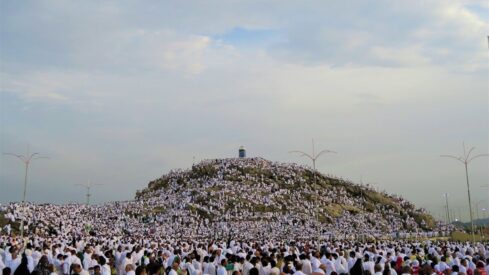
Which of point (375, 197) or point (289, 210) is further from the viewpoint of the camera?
point (375, 197)

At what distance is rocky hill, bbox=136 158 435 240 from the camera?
78.2 meters

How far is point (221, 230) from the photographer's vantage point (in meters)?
71.0

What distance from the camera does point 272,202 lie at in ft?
293

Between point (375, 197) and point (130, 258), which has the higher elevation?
point (375, 197)

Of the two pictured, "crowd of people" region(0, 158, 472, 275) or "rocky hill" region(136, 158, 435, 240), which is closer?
"crowd of people" region(0, 158, 472, 275)

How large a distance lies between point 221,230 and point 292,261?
5384cm

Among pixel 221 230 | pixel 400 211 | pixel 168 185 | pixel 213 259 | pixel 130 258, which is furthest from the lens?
pixel 168 185

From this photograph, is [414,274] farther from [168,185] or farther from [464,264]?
[168,185]

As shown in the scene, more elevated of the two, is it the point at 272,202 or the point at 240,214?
the point at 272,202

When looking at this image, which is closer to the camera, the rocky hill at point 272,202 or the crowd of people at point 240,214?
the crowd of people at point 240,214

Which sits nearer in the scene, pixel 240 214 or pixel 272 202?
pixel 240 214

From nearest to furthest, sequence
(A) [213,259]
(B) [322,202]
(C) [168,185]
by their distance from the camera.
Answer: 1. (A) [213,259]
2. (B) [322,202]
3. (C) [168,185]

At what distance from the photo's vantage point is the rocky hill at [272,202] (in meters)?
78.2

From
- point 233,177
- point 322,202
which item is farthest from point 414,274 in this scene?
point 233,177
